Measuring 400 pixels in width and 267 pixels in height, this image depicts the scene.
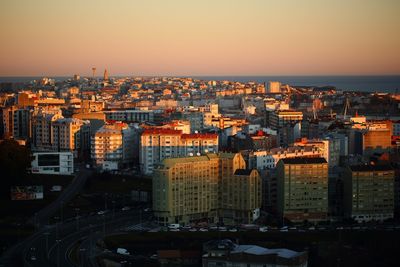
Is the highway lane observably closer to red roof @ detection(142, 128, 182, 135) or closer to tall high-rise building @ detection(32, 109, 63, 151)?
red roof @ detection(142, 128, 182, 135)

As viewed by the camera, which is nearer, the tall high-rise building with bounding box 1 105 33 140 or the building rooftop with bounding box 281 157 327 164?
the building rooftop with bounding box 281 157 327 164

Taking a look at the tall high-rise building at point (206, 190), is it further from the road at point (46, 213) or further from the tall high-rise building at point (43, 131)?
the tall high-rise building at point (43, 131)

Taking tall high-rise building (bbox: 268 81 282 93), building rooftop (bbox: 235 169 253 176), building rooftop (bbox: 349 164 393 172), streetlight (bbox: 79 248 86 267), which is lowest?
streetlight (bbox: 79 248 86 267)

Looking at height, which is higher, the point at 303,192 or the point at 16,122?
the point at 16,122

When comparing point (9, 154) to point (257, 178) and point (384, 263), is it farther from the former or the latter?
point (384, 263)

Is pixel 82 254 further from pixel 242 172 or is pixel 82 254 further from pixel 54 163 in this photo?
pixel 54 163

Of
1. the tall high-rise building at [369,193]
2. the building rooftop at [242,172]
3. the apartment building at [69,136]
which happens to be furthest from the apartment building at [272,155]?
the apartment building at [69,136]

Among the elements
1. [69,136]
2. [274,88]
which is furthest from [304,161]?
[274,88]

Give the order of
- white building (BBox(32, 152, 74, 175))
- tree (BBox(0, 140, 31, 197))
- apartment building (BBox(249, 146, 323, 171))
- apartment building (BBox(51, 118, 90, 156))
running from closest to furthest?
tree (BBox(0, 140, 31, 197))
apartment building (BBox(249, 146, 323, 171))
white building (BBox(32, 152, 74, 175))
apartment building (BBox(51, 118, 90, 156))

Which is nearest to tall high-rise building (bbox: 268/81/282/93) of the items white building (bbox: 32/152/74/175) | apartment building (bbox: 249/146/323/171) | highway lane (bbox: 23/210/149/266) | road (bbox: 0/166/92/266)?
road (bbox: 0/166/92/266)
